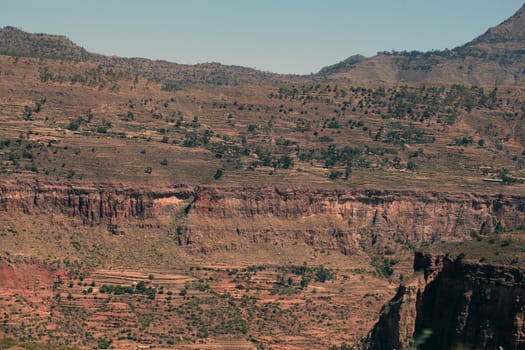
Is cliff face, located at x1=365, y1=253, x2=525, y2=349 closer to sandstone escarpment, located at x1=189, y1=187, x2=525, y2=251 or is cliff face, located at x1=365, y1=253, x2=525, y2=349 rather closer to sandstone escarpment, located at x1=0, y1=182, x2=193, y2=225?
sandstone escarpment, located at x1=0, y1=182, x2=193, y2=225

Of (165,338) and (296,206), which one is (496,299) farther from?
(296,206)

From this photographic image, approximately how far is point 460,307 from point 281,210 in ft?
185

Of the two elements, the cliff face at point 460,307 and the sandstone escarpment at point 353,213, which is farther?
the sandstone escarpment at point 353,213

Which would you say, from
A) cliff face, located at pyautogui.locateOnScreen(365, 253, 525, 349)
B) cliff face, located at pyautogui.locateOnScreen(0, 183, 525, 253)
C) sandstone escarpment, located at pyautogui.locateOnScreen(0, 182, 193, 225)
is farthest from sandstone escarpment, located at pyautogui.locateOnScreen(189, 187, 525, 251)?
cliff face, located at pyautogui.locateOnScreen(365, 253, 525, 349)

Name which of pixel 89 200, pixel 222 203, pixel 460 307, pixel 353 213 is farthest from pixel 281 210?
pixel 460 307

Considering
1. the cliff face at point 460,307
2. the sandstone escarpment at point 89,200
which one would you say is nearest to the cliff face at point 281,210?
the sandstone escarpment at point 89,200

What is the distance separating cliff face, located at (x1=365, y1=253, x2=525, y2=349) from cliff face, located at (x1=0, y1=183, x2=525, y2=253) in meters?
Result: 45.8

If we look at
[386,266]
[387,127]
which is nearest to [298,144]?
[387,127]

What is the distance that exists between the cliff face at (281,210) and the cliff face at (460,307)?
1804 inches

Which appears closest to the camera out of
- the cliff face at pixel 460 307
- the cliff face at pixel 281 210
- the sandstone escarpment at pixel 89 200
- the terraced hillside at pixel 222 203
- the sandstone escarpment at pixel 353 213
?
the cliff face at pixel 460 307

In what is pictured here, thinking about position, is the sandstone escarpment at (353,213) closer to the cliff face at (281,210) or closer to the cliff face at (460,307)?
the cliff face at (281,210)

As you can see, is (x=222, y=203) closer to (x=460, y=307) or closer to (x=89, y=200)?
(x=89, y=200)

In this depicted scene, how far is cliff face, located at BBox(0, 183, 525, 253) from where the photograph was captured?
10700cm

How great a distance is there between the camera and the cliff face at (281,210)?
10700 cm
